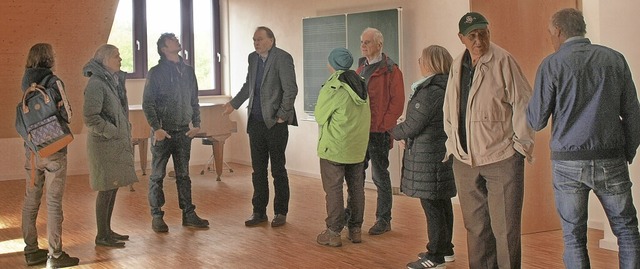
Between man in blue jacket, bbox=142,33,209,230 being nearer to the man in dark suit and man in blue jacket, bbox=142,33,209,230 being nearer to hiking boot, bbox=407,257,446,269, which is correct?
the man in dark suit

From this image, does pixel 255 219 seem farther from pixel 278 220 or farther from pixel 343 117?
pixel 343 117

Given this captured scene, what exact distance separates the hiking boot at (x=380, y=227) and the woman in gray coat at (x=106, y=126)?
1779 mm

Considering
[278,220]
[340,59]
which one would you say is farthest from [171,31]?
[340,59]

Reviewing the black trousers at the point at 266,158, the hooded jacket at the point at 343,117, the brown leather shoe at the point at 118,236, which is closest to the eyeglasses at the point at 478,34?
the hooded jacket at the point at 343,117

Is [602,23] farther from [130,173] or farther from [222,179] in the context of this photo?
[222,179]

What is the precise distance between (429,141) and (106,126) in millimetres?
2177

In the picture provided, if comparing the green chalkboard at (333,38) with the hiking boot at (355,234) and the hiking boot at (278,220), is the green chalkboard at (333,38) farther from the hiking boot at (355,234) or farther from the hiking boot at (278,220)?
the hiking boot at (355,234)

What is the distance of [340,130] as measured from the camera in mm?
5562

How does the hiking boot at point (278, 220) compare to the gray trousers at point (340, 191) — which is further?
the hiking boot at point (278, 220)

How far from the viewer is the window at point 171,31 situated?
35.8 ft

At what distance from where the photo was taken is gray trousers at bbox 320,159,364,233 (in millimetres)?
5715

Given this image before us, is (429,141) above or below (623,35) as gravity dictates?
below

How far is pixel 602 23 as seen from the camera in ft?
18.2

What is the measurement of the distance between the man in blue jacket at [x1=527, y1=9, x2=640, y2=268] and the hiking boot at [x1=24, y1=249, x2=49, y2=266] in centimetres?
341
